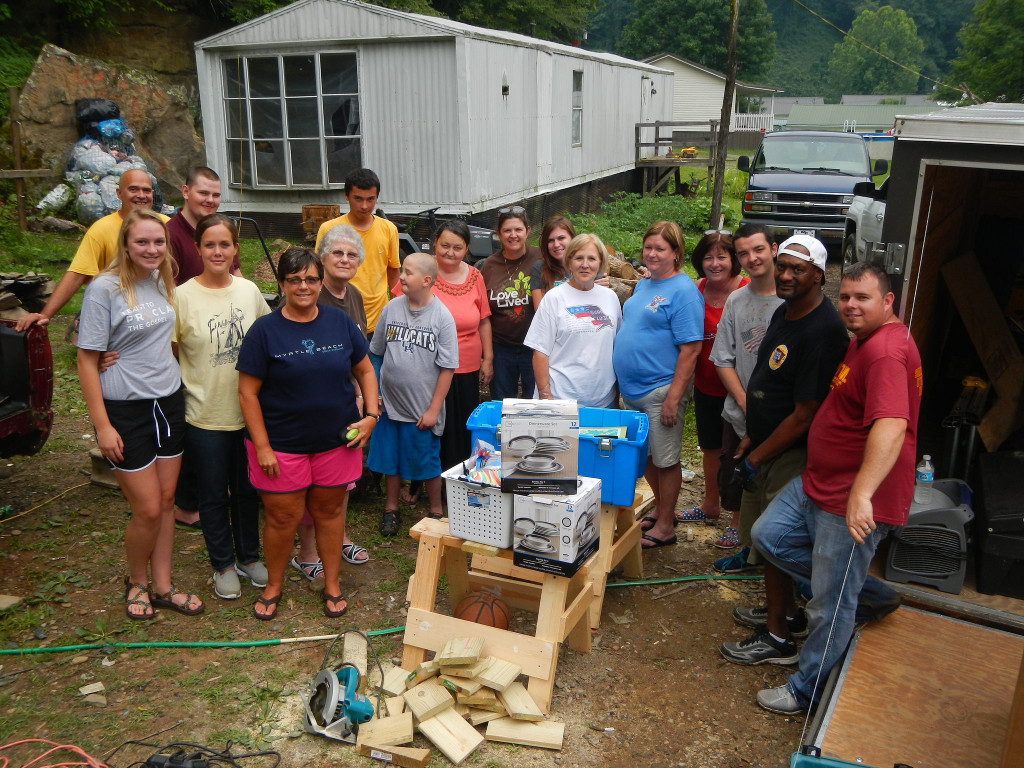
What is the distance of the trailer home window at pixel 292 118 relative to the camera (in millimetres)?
13336

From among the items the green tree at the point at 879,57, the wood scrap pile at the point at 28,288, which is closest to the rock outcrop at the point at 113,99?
the wood scrap pile at the point at 28,288

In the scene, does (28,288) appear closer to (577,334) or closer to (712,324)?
(577,334)

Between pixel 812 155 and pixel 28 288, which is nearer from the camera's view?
pixel 28 288

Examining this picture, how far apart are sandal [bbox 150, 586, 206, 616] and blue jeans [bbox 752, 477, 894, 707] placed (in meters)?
2.84

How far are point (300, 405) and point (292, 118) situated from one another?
36.1ft

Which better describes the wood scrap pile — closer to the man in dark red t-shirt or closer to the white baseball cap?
the white baseball cap

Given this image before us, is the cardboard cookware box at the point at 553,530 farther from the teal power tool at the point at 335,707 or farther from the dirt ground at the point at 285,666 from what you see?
the teal power tool at the point at 335,707

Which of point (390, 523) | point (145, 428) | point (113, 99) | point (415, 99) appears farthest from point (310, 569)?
point (113, 99)

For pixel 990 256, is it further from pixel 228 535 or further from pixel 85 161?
pixel 85 161

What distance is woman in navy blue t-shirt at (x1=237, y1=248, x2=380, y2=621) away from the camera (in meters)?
3.96

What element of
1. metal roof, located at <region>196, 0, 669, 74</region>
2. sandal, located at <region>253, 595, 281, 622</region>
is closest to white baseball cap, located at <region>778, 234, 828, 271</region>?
sandal, located at <region>253, 595, 281, 622</region>

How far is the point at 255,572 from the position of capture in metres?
4.64

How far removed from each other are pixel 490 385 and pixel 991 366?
364 centimetres

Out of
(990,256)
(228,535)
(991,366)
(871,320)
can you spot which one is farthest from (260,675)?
(990,256)
